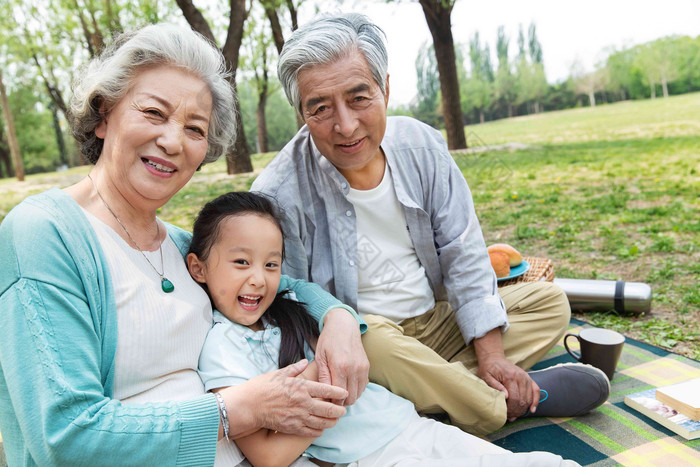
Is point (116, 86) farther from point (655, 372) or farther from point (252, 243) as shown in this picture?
point (655, 372)

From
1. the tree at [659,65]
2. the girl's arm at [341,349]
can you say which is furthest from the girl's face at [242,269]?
the tree at [659,65]

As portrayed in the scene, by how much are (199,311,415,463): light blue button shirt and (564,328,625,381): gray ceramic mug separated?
1.17 meters

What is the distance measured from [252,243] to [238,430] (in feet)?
2.14

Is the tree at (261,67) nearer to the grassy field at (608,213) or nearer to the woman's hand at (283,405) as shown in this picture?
the grassy field at (608,213)

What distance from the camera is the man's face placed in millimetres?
2158

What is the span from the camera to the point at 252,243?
187 centimetres

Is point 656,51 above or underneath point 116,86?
above

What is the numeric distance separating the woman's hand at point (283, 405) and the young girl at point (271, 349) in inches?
3.0

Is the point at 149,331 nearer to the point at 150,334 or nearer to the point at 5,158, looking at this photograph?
the point at 150,334

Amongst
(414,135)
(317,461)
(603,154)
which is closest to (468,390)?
(317,461)

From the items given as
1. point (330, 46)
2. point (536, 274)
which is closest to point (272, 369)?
point (330, 46)

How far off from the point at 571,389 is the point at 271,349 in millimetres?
1394

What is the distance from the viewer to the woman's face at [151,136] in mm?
1646

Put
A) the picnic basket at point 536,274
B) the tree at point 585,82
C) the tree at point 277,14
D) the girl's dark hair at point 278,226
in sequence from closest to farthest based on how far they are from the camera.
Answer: the girl's dark hair at point 278,226 → the picnic basket at point 536,274 → the tree at point 277,14 → the tree at point 585,82
